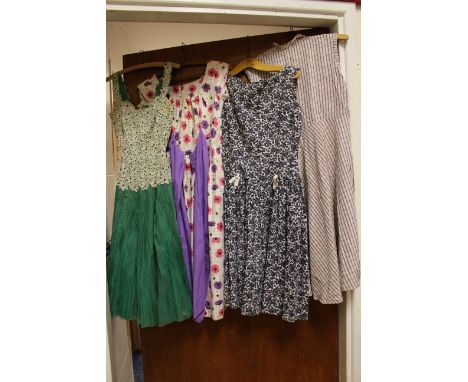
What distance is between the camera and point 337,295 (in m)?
0.77

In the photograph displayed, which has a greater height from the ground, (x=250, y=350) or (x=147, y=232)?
(x=147, y=232)

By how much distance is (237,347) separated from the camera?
3.32 feet

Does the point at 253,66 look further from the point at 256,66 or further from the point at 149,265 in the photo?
the point at 149,265

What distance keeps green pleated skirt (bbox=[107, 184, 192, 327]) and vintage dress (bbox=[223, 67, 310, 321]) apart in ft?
0.58

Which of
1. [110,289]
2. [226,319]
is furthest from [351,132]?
[110,289]

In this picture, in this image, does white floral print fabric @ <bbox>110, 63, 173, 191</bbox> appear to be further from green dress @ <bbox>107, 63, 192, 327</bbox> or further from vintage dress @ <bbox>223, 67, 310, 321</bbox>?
vintage dress @ <bbox>223, 67, 310, 321</bbox>

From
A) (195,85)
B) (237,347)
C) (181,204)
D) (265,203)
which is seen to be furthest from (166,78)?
(237,347)

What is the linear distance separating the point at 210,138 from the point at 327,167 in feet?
1.31

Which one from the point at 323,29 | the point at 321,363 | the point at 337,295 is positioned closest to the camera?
the point at 337,295

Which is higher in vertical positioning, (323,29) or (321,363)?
(323,29)

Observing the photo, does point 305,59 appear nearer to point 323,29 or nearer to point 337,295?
point 323,29

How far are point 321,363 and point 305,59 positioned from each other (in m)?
1.15

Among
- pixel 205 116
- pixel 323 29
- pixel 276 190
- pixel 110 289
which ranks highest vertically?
pixel 323 29

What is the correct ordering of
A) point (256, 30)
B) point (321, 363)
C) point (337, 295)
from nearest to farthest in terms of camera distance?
point (337, 295)
point (321, 363)
point (256, 30)
